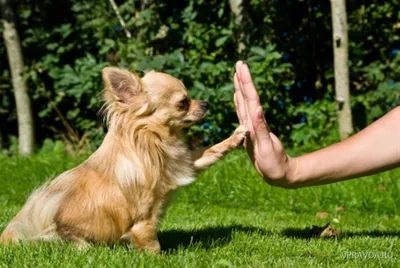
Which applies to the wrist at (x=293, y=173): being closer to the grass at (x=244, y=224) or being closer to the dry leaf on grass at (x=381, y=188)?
the grass at (x=244, y=224)

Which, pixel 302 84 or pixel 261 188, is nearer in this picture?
pixel 261 188

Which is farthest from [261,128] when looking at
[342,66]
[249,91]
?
[342,66]

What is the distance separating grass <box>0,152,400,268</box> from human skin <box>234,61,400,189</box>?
43cm

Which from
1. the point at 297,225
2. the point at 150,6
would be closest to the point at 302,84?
the point at 150,6

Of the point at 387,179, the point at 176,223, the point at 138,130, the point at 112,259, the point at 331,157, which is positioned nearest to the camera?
the point at 112,259

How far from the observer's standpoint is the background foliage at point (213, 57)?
7.11 metres

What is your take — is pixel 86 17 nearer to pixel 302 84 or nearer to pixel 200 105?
pixel 302 84

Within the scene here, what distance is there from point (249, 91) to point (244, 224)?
4.79 feet

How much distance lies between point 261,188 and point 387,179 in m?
Answer: 1.13

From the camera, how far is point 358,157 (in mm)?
3201

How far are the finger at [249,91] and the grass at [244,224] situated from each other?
72cm

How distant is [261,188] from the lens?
19.2ft

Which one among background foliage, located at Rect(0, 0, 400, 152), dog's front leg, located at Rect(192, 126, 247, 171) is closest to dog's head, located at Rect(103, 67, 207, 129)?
dog's front leg, located at Rect(192, 126, 247, 171)

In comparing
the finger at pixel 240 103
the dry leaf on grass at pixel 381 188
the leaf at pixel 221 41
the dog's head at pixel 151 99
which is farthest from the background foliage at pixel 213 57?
the finger at pixel 240 103
